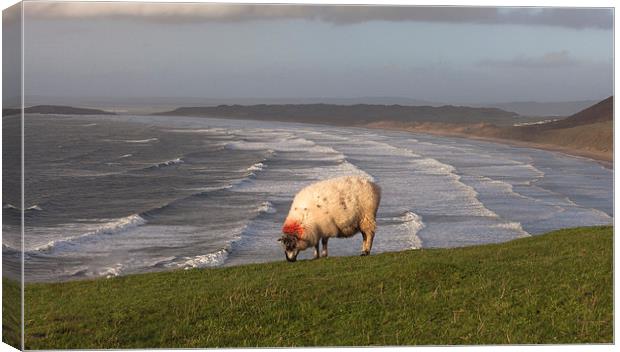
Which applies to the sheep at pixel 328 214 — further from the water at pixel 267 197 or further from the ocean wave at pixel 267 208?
the ocean wave at pixel 267 208

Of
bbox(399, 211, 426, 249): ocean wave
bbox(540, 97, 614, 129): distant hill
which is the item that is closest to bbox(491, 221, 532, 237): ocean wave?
bbox(399, 211, 426, 249): ocean wave

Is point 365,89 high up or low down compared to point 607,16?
down

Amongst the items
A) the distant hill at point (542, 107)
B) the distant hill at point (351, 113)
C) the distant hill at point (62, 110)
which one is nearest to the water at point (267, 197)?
the distant hill at point (62, 110)

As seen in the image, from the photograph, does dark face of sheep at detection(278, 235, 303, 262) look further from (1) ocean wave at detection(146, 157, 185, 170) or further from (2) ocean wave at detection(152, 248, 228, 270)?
(1) ocean wave at detection(146, 157, 185, 170)

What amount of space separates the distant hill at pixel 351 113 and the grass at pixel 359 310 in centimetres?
405

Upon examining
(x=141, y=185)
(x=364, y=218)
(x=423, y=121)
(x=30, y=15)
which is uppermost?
(x=30, y=15)

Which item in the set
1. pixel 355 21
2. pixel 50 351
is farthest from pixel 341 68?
pixel 50 351

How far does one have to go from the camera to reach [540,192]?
1474 inches

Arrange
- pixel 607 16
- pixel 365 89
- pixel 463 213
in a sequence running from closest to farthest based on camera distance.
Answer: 1. pixel 607 16
2. pixel 365 89
3. pixel 463 213

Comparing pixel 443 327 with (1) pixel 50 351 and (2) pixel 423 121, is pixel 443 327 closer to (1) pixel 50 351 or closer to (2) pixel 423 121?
(1) pixel 50 351

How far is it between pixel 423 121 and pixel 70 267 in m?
13.5

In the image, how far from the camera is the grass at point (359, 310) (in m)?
15.9

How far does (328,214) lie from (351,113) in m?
2.33

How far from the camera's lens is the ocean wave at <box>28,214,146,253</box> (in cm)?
3466
